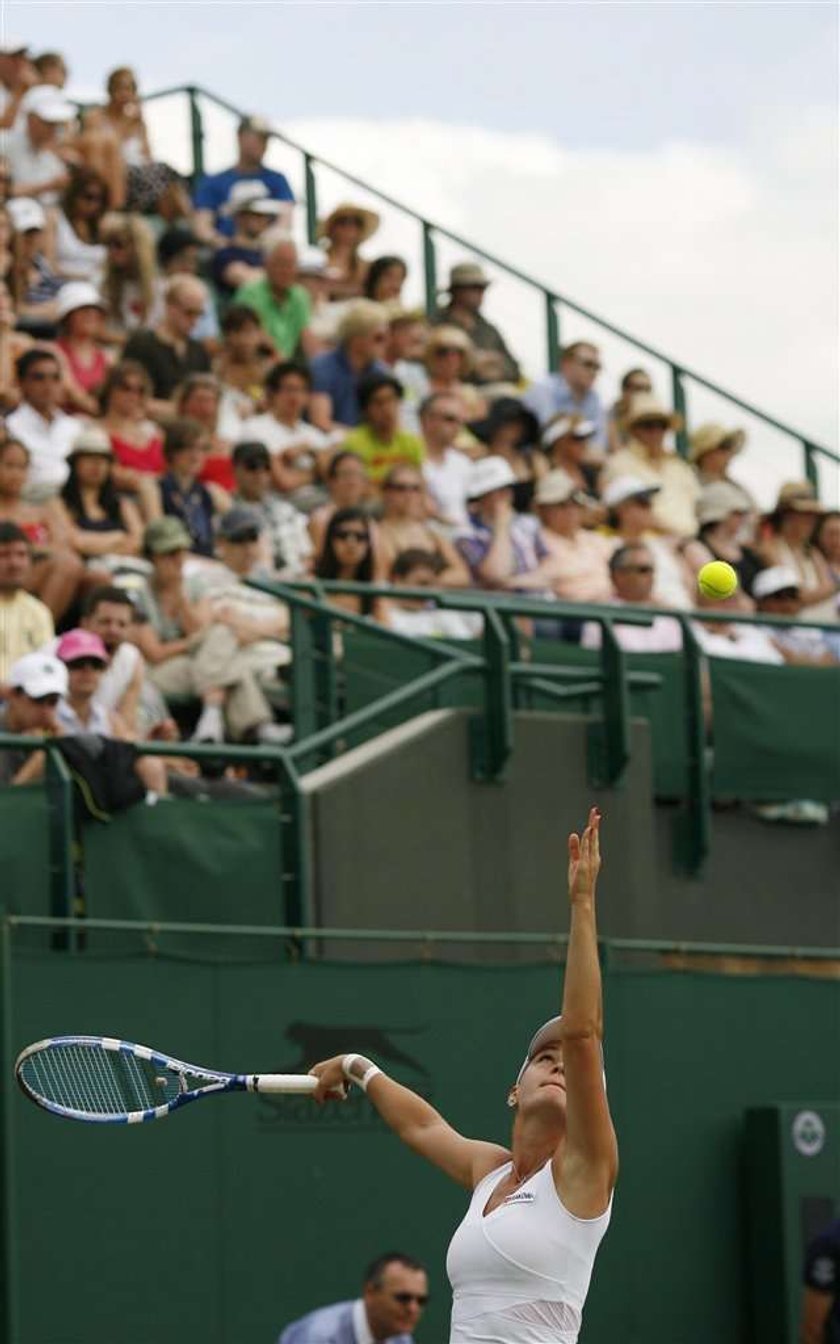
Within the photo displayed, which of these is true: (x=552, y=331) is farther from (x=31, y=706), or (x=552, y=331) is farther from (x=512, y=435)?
(x=31, y=706)

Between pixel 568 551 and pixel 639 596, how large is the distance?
0.58m

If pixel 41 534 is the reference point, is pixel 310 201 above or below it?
above

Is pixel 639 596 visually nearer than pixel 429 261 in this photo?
Yes

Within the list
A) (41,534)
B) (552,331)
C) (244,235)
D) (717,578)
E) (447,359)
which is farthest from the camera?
(552,331)

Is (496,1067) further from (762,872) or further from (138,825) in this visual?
(762,872)

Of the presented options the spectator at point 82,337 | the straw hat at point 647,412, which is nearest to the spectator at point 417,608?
the spectator at point 82,337

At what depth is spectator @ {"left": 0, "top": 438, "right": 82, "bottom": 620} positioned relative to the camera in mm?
12781

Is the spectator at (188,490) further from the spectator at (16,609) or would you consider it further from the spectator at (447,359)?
the spectator at (447,359)

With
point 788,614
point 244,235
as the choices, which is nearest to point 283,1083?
point 788,614

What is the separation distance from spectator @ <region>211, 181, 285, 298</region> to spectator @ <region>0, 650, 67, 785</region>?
6.65 meters

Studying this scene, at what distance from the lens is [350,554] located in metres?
13.8

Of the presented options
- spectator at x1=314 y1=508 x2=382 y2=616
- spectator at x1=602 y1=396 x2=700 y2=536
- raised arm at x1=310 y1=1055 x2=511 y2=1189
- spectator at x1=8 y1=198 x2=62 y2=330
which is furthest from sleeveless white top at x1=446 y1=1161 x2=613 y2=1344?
spectator at x1=602 y1=396 x2=700 y2=536

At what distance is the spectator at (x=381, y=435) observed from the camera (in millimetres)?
15953

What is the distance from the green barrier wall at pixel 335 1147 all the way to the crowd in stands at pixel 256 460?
4.99 feet
